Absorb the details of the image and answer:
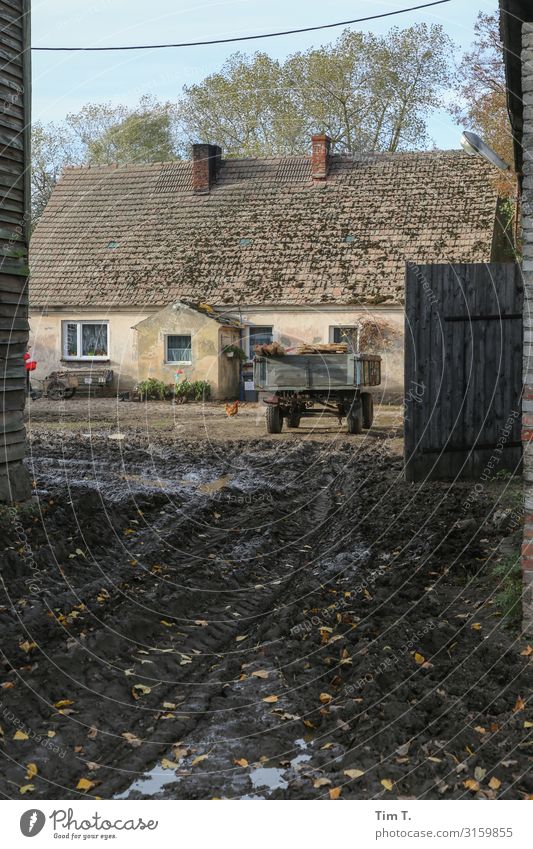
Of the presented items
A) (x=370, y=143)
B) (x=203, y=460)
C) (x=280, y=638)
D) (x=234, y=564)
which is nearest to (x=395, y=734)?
(x=280, y=638)

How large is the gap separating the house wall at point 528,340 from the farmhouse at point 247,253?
20.0 metres

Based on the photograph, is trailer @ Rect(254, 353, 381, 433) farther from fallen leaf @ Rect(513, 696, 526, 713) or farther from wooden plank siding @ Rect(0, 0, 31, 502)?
fallen leaf @ Rect(513, 696, 526, 713)

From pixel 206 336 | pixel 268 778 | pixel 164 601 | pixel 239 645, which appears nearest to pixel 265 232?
pixel 206 336

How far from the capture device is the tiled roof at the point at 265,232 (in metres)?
27.5

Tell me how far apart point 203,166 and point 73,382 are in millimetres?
8322

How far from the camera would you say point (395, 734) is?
4.83m

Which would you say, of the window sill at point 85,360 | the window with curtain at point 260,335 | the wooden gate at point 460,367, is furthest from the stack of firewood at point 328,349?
the window sill at point 85,360

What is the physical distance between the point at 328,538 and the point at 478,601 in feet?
8.69

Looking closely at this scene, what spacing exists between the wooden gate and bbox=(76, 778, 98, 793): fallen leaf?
7.76m

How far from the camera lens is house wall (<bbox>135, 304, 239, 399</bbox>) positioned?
89.0 ft

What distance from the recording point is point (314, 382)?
1834cm

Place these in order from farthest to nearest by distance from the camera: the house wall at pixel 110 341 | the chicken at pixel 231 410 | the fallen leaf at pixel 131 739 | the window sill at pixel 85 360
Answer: the window sill at pixel 85 360, the house wall at pixel 110 341, the chicken at pixel 231 410, the fallen leaf at pixel 131 739

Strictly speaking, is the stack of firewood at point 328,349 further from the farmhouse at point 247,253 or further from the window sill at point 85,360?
the window sill at point 85,360

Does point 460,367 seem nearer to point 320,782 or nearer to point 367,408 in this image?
point 367,408
